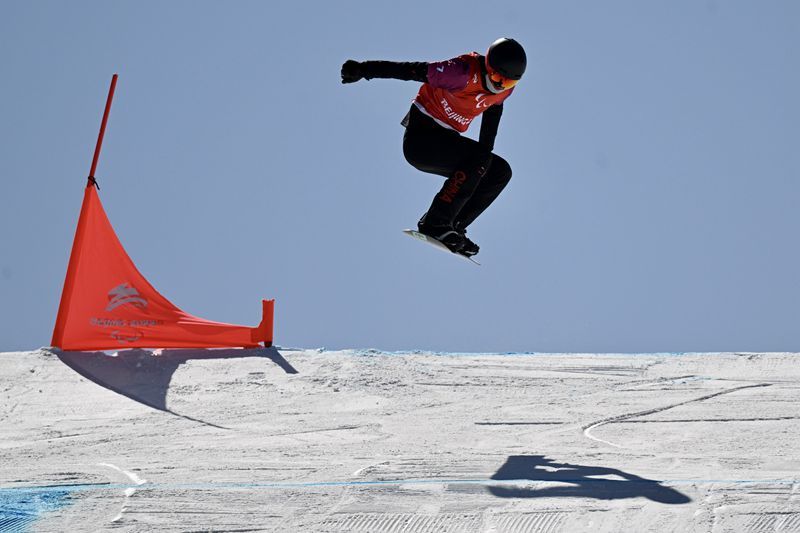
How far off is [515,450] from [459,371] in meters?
3.31

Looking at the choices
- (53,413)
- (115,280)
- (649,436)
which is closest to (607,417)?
(649,436)

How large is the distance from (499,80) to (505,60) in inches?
6.5

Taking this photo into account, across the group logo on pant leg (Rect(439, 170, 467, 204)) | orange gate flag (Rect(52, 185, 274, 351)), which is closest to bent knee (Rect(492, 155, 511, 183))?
logo on pant leg (Rect(439, 170, 467, 204))

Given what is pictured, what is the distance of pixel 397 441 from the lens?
6.78 meters

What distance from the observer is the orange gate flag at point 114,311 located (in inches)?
402

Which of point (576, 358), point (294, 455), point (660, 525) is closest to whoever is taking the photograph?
point (660, 525)

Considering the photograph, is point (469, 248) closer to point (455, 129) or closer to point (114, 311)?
point (455, 129)

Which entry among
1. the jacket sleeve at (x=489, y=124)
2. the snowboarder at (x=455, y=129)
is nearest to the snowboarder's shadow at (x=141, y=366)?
the snowboarder at (x=455, y=129)

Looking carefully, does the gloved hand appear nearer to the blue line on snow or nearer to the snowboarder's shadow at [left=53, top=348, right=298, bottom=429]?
the blue line on snow

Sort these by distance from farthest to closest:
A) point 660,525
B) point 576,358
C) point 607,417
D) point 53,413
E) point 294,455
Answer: point 576,358
point 53,413
point 607,417
point 294,455
point 660,525

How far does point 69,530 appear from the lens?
4.47m

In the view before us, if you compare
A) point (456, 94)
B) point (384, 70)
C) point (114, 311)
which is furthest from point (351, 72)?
point (114, 311)

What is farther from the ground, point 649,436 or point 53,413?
point 649,436

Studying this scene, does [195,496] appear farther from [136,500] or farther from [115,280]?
[115,280]
